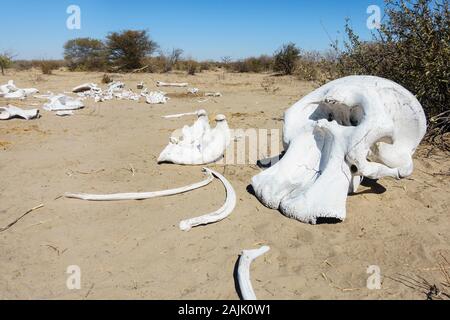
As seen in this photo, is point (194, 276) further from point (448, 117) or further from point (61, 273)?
point (448, 117)

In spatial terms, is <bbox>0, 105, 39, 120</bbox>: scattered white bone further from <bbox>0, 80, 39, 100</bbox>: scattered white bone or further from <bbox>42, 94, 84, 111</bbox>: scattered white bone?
<bbox>0, 80, 39, 100</bbox>: scattered white bone

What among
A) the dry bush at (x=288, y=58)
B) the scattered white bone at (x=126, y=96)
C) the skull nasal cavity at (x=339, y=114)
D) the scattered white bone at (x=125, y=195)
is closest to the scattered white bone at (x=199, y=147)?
the scattered white bone at (x=125, y=195)

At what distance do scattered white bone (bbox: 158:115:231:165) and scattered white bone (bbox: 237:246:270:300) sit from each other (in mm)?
2212

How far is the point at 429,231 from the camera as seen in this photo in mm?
3246

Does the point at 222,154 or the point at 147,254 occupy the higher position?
the point at 222,154

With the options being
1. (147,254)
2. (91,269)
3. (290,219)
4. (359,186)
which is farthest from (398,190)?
(91,269)

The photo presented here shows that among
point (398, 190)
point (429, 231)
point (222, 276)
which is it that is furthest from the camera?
point (398, 190)

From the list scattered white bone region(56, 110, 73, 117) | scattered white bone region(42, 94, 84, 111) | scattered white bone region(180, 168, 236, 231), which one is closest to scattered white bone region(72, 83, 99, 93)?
scattered white bone region(42, 94, 84, 111)

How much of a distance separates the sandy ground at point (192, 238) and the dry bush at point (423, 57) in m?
0.84

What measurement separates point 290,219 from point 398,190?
4.52 ft

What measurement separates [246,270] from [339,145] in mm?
1495

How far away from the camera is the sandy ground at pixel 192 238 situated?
260cm

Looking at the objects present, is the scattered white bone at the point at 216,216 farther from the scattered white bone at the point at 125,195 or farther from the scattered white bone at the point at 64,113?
the scattered white bone at the point at 64,113
